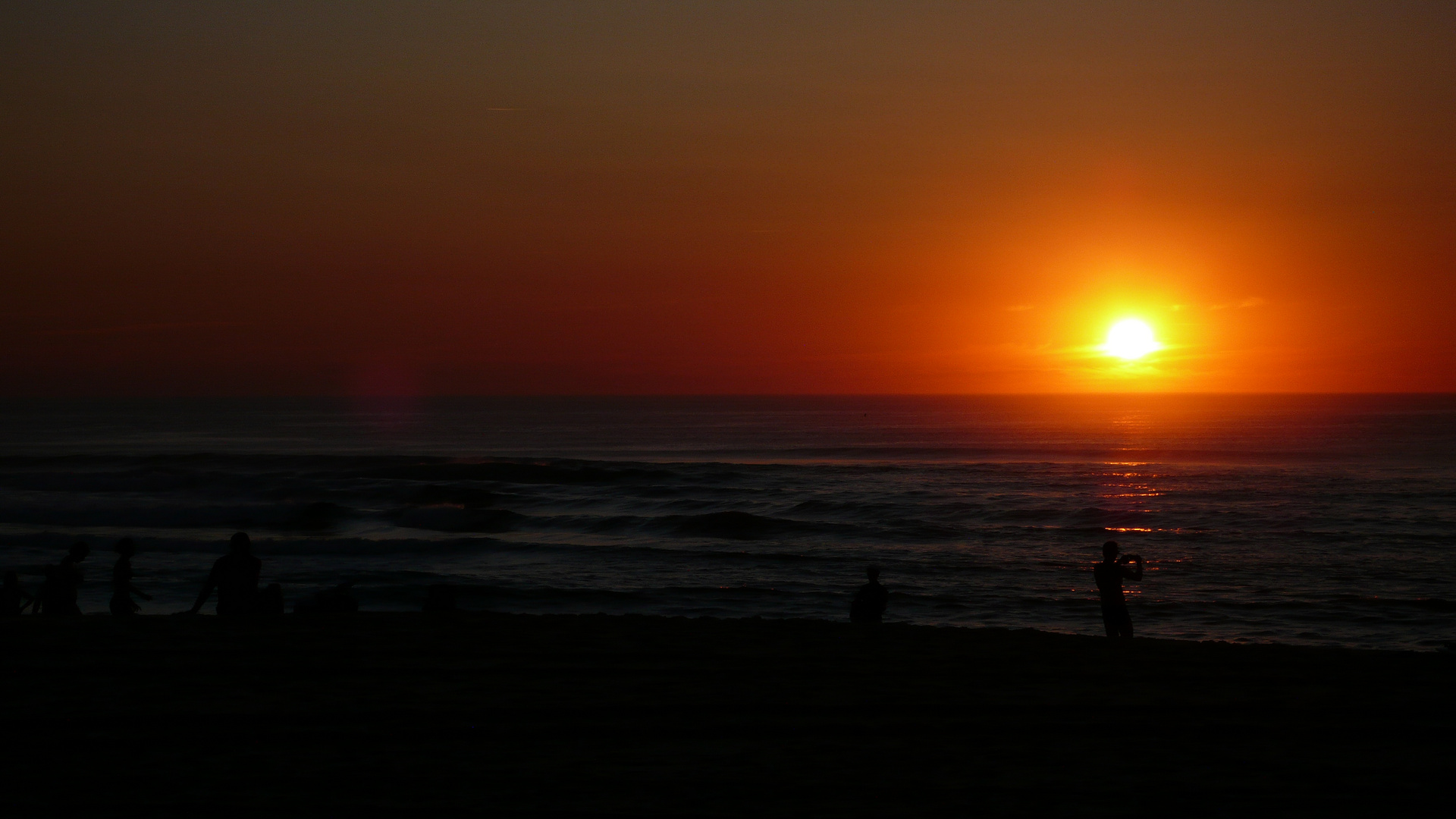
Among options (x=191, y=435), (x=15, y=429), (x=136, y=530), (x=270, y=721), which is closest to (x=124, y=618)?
(x=270, y=721)

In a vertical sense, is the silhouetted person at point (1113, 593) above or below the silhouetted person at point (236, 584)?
below

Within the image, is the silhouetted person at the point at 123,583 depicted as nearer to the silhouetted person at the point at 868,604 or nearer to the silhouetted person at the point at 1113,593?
the silhouetted person at the point at 868,604

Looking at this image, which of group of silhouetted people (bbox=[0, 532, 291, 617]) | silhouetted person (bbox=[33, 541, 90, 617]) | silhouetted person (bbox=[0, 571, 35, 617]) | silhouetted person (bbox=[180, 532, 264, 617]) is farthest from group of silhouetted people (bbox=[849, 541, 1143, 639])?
silhouetted person (bbox=[0, 571, 35, 617])

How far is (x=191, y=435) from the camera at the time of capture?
12419 cm

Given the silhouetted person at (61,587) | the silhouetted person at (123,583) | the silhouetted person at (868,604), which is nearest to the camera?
the silhouetted person at (61,587)

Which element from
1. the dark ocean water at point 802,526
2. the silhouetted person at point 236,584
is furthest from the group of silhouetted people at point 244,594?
the dark ocean water at point 802,526

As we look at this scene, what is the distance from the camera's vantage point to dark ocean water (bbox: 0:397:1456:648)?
24328 mm

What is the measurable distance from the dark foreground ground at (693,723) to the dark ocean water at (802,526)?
1179cm

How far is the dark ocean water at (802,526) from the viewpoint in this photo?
79.8 feet

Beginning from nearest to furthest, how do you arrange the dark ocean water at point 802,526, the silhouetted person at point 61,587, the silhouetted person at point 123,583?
1. the silhouetted person at point 61,587
2. the silhouetted person at point 123,583
3. the dark ocean water at point 802,526

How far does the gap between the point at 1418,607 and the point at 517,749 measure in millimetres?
23279

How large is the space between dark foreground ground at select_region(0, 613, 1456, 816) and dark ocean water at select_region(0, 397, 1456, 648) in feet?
38.7

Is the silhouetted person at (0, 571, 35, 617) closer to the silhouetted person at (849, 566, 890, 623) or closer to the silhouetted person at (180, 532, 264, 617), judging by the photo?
the silhouetted person at (180, 532, 264, 617)

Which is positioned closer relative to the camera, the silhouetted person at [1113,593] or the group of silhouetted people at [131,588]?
the group of silhouetted people at [131,588]
